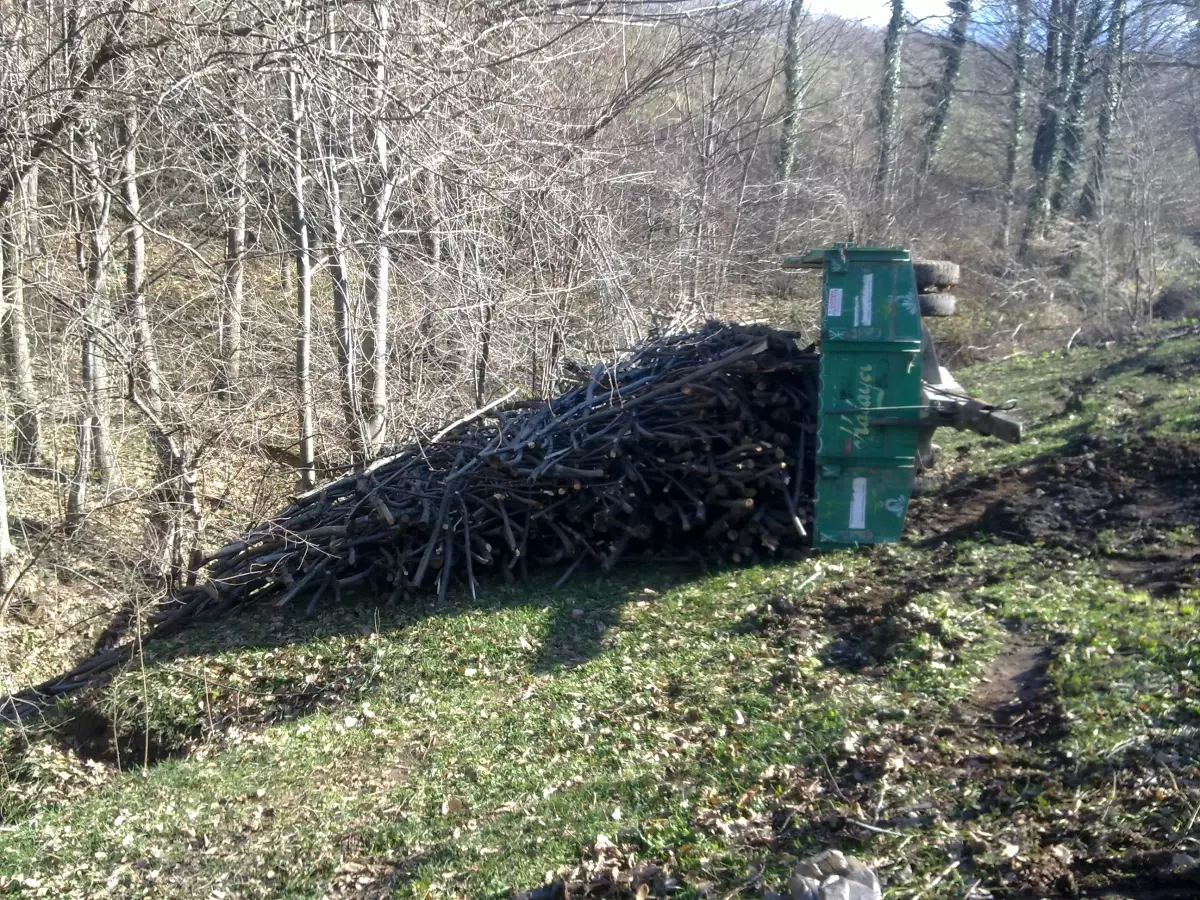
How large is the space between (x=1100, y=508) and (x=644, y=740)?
15.1 ft

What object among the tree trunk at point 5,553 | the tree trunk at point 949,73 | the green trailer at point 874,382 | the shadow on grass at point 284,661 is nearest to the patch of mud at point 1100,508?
the green trailer at point 874,382

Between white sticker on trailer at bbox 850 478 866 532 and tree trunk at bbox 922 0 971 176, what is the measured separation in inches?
910

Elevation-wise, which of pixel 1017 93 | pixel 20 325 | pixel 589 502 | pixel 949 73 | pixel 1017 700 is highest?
pixel 949 73

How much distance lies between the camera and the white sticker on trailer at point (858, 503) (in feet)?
26.8

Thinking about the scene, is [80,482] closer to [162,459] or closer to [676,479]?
[162,459]

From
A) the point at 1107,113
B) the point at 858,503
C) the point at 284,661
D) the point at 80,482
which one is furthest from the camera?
the point at 1107,113

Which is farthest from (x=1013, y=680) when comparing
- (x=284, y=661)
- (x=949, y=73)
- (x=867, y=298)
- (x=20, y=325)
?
(x=949, y=73)

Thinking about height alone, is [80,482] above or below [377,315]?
below

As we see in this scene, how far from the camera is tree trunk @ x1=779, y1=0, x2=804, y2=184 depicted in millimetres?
20984

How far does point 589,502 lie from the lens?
8633 mm

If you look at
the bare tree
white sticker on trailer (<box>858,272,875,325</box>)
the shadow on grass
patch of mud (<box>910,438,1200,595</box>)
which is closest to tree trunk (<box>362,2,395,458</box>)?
the bare tree

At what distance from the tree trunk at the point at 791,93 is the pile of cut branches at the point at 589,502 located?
12384mm

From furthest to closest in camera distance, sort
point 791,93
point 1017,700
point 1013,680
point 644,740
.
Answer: point 791,93 < point 644,740 < point 1013,680 < point 1017,700

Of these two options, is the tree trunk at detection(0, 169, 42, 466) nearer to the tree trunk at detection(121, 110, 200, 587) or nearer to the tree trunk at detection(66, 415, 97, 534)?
the tree trunk at detection(66, 415, 97, 534)
